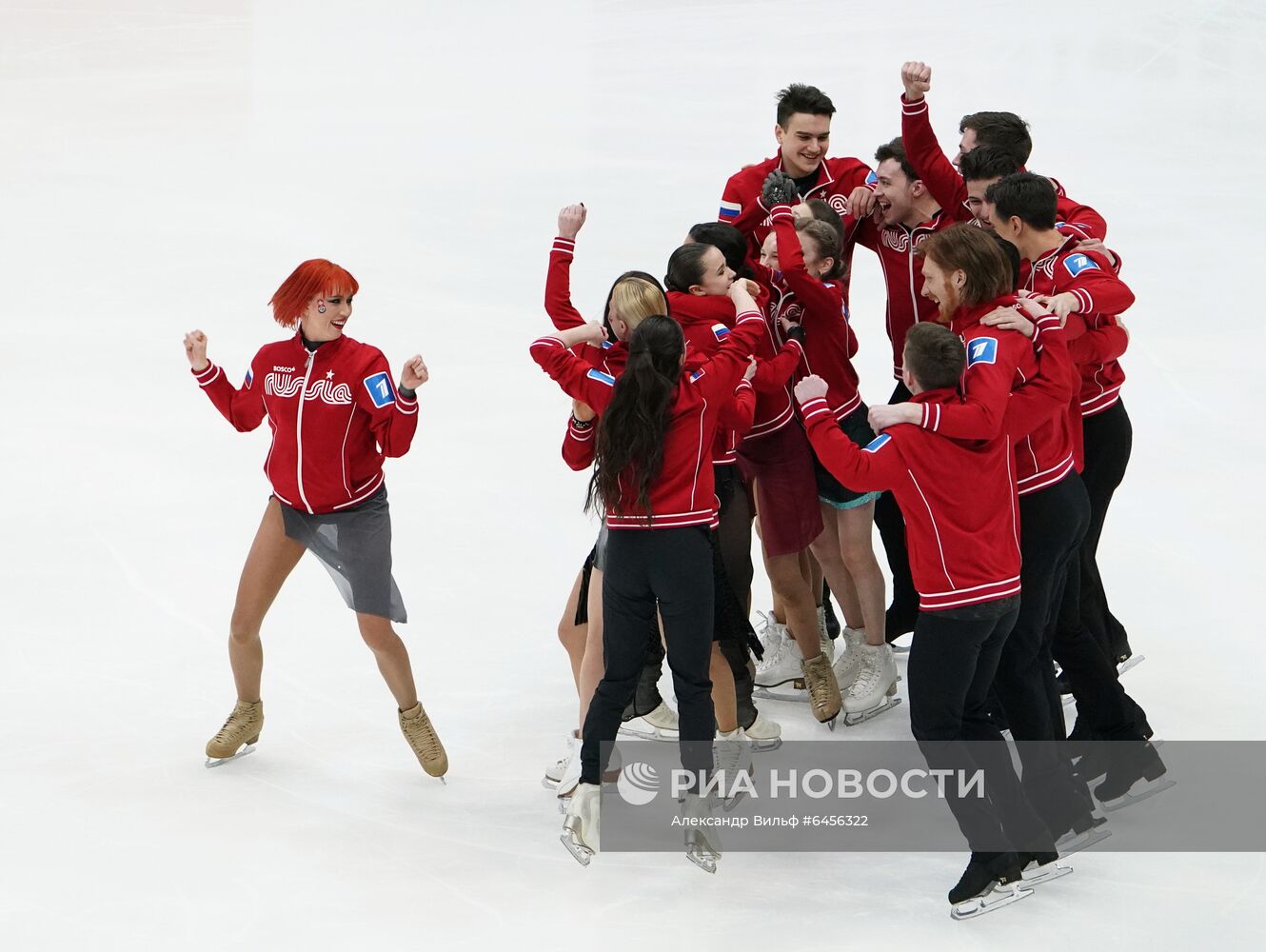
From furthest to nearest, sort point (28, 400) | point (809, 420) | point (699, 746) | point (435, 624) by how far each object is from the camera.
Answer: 1. point (28, 400)
2. point (435, 624)
3. point (699, 746)
4. point (809, 420)

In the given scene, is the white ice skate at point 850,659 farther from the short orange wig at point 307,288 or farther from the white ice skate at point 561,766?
the short orange wig at point 307,288

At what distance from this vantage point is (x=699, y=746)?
407 cm

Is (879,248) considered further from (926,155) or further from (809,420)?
(809,420)

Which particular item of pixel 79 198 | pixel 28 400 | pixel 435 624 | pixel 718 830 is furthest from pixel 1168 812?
pixel 79 198

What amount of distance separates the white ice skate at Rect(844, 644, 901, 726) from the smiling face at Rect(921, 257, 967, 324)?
1468 millimetres

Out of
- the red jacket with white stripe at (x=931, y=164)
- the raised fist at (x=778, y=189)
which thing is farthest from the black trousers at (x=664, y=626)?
the red jacket with white stripe at (x=931, y=164)

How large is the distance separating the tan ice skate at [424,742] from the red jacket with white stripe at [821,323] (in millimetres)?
1589

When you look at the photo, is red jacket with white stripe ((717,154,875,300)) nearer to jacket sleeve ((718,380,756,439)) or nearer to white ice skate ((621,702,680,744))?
jacket sleeve ((718,380,756,439))

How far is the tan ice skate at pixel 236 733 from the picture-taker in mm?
4590

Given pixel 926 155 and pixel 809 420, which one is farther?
pixel 926 155

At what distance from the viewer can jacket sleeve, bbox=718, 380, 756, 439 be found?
417cm

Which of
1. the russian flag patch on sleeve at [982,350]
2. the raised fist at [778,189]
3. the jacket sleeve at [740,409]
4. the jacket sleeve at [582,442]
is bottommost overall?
the jacket sleeve at [582,442]

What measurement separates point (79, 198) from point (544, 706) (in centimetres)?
634

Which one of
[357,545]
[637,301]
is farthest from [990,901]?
[357,545]
